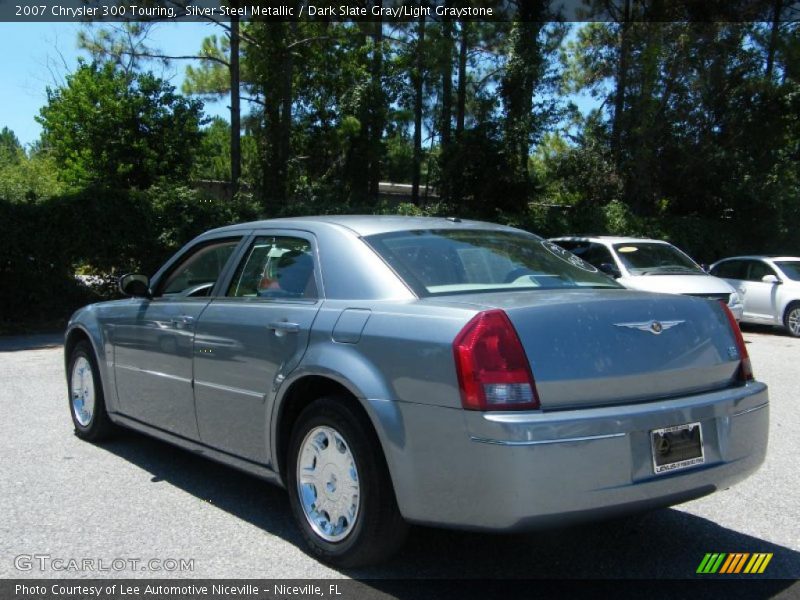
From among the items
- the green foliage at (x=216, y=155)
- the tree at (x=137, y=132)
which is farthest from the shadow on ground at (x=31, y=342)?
the green foliage at (x=216, y=155)

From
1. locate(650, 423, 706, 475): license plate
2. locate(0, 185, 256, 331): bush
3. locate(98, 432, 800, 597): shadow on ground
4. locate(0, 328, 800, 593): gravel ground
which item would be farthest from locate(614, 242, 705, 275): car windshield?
locate(650, 423, 706, 475): license plate

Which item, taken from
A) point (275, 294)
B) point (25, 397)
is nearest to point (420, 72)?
point (25, 397)

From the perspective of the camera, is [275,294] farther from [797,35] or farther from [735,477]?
[797,35]

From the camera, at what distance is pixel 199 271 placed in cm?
529

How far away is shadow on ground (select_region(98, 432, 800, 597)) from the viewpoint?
3.79m

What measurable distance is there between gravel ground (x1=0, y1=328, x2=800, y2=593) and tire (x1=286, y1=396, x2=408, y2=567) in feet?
0.51

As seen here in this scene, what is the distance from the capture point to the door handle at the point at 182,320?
482 centimetres

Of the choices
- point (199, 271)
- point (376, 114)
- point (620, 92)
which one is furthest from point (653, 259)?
point (376, 114)

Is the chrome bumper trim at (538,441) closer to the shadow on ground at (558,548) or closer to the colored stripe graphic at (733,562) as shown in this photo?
the shadow on ground at (558,548)

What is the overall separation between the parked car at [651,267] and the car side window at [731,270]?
7.98 feet

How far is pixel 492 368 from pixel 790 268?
12986mm

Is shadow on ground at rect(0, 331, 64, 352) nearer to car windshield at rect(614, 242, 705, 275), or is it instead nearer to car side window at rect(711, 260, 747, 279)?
car windshield at rect(614, 242, 705, 275)

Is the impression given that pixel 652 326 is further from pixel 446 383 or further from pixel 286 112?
pixel 286 112

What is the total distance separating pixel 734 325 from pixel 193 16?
63.3 ft
